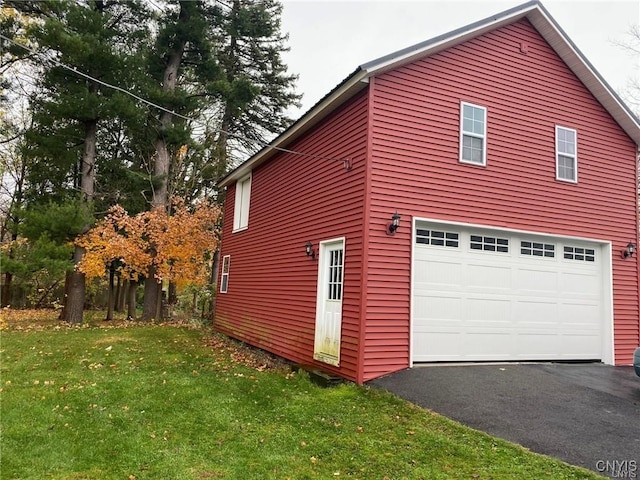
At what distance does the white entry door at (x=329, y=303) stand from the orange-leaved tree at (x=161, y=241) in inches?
386

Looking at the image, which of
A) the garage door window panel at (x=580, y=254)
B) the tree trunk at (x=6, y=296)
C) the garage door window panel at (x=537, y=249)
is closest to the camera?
the garage door window panel at (x=537, y=249)

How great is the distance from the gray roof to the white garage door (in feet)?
8.59

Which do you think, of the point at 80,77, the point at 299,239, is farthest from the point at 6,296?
the point at 299,239

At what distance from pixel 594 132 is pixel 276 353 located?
8.15 meters

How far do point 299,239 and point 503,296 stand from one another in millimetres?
4068

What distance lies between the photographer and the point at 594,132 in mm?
9570

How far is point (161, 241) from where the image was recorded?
54.3ft

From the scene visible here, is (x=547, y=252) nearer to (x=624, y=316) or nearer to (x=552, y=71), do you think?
(x=624, y=316)

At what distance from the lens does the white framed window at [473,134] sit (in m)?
8.18

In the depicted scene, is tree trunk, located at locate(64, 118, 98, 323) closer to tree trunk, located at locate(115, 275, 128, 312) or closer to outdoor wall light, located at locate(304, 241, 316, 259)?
tree trunk, located at locate(115, 275, 128, 312)

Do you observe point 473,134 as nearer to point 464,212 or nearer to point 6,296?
point 464,212

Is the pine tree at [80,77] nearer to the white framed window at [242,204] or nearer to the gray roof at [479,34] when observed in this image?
the white framed window at [242,204]

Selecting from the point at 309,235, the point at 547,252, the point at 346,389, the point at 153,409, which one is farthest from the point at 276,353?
the point at 547,252

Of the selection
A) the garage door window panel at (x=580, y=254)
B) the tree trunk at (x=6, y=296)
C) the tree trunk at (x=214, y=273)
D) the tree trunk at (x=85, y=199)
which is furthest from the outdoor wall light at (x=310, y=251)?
the tree trunk at (x=6, y=296)
